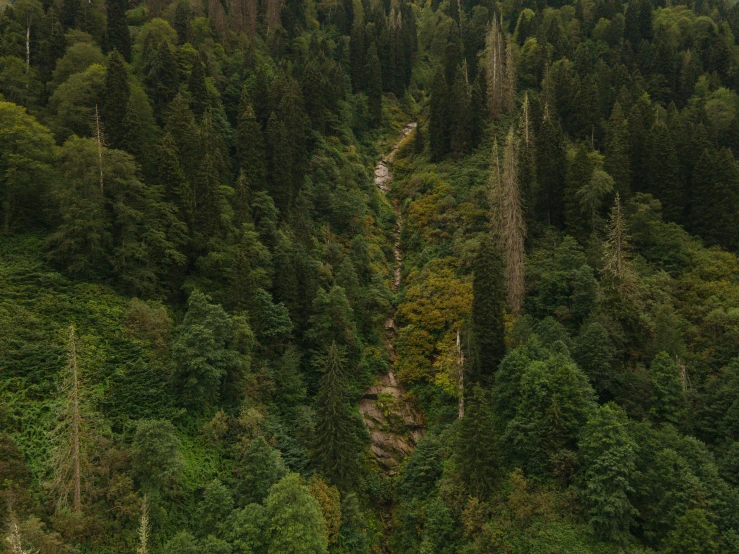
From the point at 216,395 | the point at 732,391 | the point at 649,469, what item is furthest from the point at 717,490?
the point at 216,395

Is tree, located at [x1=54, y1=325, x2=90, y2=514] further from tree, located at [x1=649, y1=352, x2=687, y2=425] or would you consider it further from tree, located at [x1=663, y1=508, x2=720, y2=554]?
tree, located at [x1=649, y1=352, x2=687, y2=425]

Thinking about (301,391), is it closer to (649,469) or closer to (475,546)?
(475,546)

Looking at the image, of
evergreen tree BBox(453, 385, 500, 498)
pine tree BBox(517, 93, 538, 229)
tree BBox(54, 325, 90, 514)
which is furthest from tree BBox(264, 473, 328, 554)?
pine tree BBox(517, 93, 538, 229)

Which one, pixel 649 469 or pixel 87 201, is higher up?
pixel 87 201

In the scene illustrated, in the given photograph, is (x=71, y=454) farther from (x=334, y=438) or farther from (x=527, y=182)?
(x=527, y=182)

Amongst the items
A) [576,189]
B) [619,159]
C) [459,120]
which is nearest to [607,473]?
[576,189]

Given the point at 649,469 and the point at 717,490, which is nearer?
the point at 717,490
